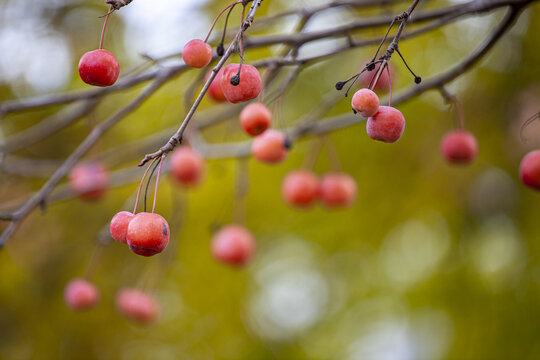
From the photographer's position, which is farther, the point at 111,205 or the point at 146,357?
the point at 146,357

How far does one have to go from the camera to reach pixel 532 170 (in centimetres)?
120

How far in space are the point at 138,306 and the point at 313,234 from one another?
1423 mm

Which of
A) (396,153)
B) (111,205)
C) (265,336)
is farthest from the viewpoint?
(265,336)

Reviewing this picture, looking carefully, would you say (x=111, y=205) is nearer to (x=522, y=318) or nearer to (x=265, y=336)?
(x=265, y=336)

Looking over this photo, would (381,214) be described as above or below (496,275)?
above

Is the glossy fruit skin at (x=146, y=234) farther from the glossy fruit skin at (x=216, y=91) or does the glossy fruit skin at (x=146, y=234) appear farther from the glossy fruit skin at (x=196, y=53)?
the glossy fruit skin at (x=216, y=91)

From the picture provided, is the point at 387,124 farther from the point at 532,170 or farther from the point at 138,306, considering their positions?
the point at 138,306

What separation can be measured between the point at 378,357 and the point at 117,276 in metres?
1.93

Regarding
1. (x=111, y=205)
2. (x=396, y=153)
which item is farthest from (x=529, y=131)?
(x=111, y=205)

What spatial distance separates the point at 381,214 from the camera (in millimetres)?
2820

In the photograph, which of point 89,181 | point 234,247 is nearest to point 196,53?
point 234,247

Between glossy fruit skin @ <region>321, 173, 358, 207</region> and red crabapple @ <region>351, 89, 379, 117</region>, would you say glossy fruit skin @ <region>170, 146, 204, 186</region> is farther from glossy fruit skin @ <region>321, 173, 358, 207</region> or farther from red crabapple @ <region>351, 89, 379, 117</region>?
red crabapple @ <region>351, 89, 379, 117</region>

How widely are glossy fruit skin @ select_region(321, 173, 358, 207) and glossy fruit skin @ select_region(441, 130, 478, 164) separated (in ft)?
1.25

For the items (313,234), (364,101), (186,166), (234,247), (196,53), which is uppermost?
(196,53)
